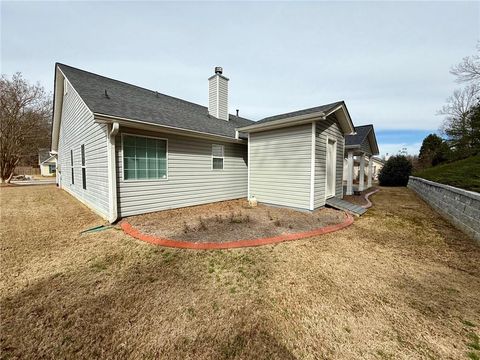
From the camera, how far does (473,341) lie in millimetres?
1862

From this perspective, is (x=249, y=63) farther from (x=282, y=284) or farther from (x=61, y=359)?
(x=61, y=359)

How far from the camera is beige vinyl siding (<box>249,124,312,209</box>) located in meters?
6.66

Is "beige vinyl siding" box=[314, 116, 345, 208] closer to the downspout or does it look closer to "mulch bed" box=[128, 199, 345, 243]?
"mulch bed" box=[128, 199, 345, 243]

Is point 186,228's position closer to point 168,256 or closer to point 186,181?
point 168,256

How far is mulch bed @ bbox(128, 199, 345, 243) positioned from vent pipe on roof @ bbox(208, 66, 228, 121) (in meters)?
6.17

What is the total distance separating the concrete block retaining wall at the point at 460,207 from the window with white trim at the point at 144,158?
26.9ft

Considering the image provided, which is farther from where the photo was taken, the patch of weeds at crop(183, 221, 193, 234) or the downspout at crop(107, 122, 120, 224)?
the downspout at crop(107, 122, 120, 224)

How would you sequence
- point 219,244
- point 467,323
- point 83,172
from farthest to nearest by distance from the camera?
1. point 83,172
2. point 219,244
3. point 467,323

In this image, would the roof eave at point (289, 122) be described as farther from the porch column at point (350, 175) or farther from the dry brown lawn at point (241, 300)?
the porch column at point (350, 175)

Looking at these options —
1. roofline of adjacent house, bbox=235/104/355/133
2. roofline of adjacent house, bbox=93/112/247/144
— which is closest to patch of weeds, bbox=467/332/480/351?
roofline of adjacent house, bbox=235/104/355/133

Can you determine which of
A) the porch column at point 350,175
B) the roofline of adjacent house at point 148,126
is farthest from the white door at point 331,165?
the roofline of adjacent house at point 148,126

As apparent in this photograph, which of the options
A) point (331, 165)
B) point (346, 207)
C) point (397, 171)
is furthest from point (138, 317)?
point (397, 171)

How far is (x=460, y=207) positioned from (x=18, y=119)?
28.3 metres

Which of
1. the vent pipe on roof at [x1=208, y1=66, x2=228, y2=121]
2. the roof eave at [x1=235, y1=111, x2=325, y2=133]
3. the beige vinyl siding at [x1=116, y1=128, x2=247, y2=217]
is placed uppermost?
the vent pipe on roof at [x1=208, y1=66, x2=228, y2=121]
